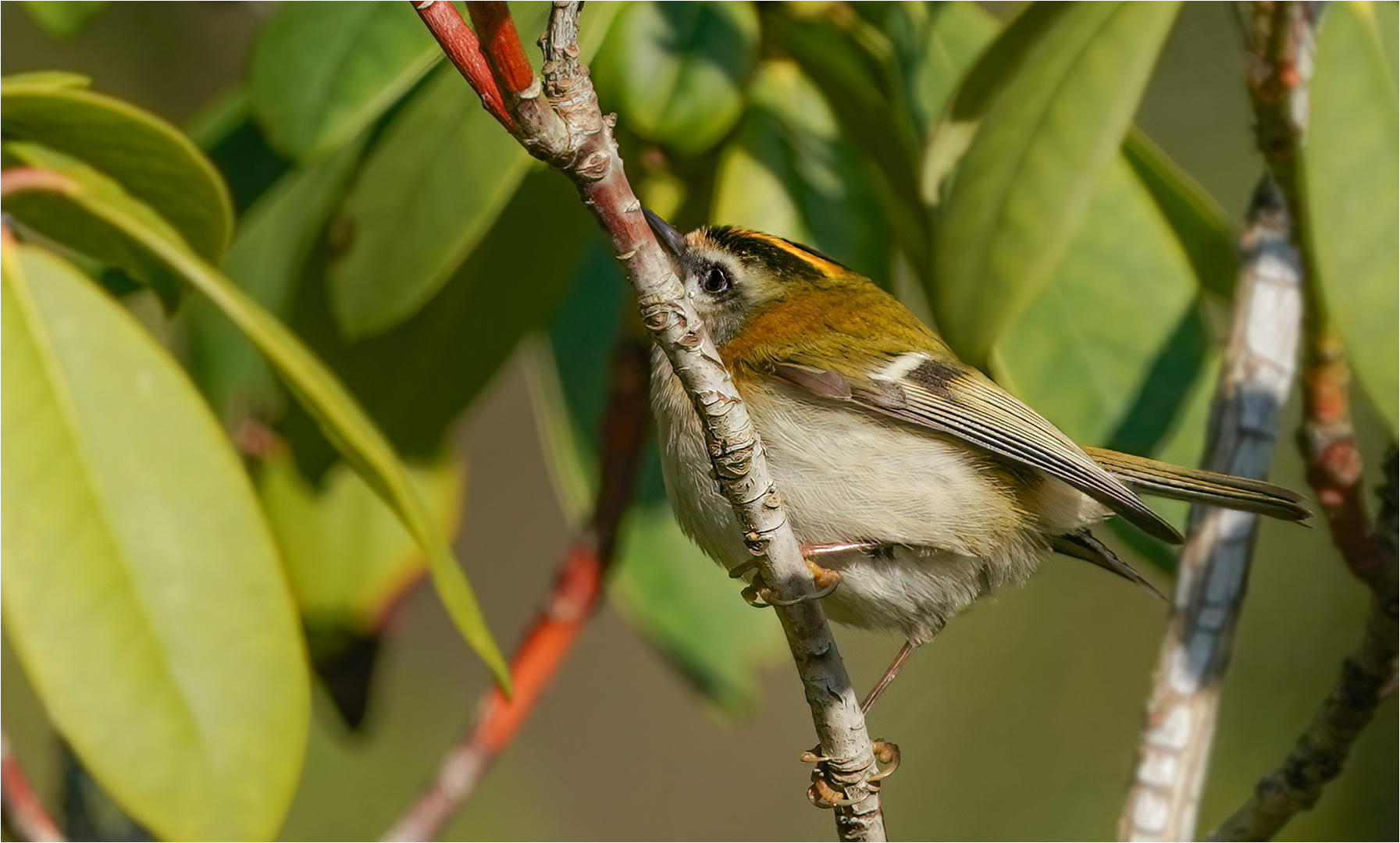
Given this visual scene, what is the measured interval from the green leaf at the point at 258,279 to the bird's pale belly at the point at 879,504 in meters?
0.59

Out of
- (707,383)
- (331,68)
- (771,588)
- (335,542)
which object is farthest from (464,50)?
(335,542)

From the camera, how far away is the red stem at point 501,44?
0.69 metres

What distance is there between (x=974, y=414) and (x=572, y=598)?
2.06 feet

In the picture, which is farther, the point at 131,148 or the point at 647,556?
the point at 647,556

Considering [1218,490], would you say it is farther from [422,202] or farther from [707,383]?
[422,202]

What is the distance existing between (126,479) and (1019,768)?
258 centimetres

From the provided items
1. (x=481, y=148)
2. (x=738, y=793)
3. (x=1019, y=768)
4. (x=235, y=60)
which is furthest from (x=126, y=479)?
(x=738, y=793)

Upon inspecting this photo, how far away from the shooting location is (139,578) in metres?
1.23

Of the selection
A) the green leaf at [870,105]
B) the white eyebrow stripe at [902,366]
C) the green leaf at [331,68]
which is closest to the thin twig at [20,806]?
the green leaf at [331,68]

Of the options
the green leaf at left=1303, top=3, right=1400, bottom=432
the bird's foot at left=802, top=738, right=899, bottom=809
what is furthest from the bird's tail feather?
the bird's foot at left=802, top=738, right=899, bottom=809

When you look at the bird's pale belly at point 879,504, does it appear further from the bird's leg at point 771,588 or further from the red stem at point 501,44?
the red stem at point 501,44

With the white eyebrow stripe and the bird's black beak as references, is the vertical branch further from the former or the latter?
the bird's black beak

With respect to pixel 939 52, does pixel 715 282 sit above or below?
below

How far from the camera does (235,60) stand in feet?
8.46
